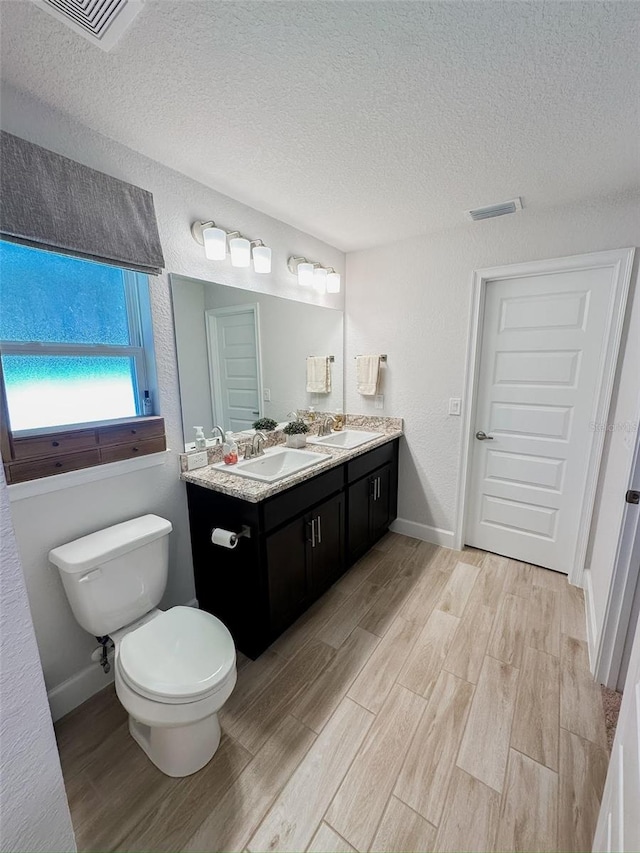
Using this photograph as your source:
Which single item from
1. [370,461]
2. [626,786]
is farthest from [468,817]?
[370,461]

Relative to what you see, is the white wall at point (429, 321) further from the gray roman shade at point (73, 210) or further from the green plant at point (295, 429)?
the gray roman shade at point (73, 210)

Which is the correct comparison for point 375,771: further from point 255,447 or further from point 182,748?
point 255,447

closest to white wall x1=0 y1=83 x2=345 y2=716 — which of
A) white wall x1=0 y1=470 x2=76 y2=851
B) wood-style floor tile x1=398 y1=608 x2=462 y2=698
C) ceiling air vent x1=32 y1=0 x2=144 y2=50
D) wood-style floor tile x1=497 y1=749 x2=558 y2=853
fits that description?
ceiling air vent x1=32 y1=0 x2=144 y2=50

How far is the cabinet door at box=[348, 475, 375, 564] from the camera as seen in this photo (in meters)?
2.23

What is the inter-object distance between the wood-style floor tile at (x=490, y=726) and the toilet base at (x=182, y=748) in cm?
94

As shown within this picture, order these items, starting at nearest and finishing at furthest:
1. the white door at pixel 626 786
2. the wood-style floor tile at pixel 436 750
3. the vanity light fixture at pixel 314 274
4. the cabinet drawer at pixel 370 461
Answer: the white door at pixel 626 786 < the wood-style floor tile at pixel 436 750 < the cabinet drawer at pixel 370 461 < the vanity light fixture at pixel 314 274

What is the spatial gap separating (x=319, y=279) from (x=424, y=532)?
2.11m

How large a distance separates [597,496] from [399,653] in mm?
1512

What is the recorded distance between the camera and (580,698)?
150 cm

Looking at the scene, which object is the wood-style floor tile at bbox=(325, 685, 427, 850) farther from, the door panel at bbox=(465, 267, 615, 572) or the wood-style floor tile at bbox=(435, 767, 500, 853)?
the door panel at bbox=(465, 267, 615, 572)

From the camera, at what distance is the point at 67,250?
1266 mm

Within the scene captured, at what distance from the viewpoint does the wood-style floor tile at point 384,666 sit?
1.52m

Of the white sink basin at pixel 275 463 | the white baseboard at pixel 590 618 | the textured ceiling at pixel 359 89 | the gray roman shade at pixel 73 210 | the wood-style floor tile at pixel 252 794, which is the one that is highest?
the textured ceiling at pixel 359 89

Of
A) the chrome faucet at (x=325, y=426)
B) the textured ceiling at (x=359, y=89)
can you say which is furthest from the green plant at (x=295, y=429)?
the textured ceiling at (x=359, y=89)
